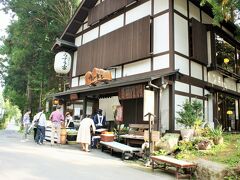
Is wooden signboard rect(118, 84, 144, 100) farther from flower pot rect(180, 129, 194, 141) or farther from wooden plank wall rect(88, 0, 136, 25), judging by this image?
wooden plank wall rect(88, 0, 136, 25)

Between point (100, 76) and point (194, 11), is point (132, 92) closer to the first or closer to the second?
point (100, 76)

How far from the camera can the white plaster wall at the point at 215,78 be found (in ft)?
49.4

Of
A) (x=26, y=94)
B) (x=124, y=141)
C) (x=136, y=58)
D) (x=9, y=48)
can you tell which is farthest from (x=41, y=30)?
(x=124, y=141)

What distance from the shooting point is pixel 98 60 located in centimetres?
1675

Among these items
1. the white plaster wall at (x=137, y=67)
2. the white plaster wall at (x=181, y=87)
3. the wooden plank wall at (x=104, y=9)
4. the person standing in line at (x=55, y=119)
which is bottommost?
the person standing in line at (x=55, y=119)

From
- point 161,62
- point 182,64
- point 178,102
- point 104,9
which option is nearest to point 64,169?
point 178,102

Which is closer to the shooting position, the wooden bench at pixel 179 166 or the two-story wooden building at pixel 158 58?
the wooden bench at pixel 179 166

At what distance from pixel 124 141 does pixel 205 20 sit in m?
8.17

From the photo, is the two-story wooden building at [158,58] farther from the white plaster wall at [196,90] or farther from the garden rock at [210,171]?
the garden rock at [210,171]

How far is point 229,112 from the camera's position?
695 inches

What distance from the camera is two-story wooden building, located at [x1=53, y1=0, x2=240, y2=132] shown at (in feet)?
41.2

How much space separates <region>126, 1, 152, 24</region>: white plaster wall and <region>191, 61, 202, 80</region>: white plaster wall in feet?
11.5

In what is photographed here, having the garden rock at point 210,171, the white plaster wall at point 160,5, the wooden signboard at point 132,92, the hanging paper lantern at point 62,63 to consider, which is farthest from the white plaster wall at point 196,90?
the hanging paper lantern at point 62,63

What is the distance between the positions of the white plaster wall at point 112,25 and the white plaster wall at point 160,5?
252 centimetres
